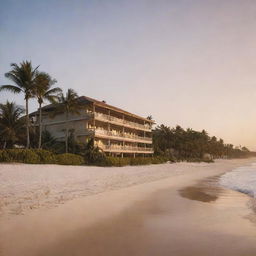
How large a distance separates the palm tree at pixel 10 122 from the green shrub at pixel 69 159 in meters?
9.43

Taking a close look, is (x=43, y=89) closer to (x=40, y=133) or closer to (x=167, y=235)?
(x=40, y=133)

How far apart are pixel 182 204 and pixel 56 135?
35.2 m

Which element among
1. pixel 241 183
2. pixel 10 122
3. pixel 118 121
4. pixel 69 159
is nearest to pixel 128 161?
pixel 118 121

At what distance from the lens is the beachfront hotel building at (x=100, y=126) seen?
41.5 meters

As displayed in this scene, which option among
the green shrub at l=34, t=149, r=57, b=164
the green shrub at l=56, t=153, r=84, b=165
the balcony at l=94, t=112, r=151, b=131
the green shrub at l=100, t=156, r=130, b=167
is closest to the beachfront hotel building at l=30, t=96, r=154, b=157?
the balcony at l=94, t=112, r=151, b=131

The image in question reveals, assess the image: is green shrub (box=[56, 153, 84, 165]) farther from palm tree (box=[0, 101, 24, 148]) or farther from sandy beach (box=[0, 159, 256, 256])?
sandy beach (box=[0, 159, 256, 256])

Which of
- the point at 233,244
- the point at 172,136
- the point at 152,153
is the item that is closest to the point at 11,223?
the point at 233,244

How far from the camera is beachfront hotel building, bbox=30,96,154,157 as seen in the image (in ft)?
136

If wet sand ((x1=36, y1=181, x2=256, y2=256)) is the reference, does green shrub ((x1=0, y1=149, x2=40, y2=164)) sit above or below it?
above

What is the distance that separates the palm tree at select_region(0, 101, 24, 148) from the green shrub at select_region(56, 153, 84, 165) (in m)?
9.43

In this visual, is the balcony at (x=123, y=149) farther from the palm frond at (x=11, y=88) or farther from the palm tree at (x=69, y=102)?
the palm frond at (x=11, y=88)

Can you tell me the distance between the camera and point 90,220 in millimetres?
8414

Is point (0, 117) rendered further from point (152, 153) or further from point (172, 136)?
point (172, 136)

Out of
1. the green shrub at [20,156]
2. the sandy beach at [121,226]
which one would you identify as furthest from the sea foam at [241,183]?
the green shrub at [20,156]
